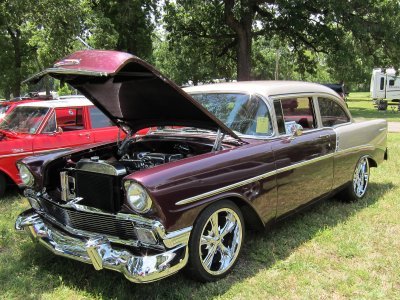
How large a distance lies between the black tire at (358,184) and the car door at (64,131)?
14.1 feet

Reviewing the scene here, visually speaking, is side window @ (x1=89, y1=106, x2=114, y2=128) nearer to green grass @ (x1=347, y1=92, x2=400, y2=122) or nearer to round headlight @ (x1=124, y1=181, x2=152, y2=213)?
round headlight @ (x1=124, y1=181, x2=152, y2=213)

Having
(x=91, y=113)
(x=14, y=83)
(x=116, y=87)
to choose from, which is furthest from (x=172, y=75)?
(x=116, y=87)

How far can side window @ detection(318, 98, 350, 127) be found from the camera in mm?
5145

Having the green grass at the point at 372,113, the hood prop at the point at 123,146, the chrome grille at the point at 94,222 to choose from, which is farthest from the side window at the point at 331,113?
the green grass at the point at 372,113

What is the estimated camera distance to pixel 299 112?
4.86 m

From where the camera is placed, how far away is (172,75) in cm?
4094

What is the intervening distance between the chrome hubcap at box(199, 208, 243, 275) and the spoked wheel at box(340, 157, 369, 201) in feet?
7.84

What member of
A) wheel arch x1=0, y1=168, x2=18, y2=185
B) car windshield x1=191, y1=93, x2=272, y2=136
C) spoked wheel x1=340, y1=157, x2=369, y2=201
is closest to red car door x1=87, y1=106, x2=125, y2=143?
wheel arch x1=0, y1=168, x2=18, y2=185

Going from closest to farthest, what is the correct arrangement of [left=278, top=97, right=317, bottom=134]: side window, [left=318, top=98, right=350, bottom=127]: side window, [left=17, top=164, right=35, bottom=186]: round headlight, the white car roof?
[left=17, top=164, right=35, bottom=186]: round headlight
[left=278, top=97, right=317, bottom=134]: side window
[left=318, top=98, right=350, bottom=127]: side window
the white car roof

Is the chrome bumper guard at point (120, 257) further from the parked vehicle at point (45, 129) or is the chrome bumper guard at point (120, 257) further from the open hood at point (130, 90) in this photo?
the parked vehicle at point (45, 129)

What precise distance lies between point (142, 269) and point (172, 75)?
38.8 m

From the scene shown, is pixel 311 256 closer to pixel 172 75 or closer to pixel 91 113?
pixel 91 113

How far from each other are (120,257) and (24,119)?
486cm

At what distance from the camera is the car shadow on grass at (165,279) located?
136 inches
